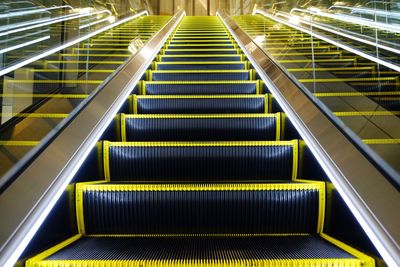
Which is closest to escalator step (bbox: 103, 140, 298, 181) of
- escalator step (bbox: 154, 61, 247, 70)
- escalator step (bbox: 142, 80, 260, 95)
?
escalator step (bbox: 142, 80, 260, 95)

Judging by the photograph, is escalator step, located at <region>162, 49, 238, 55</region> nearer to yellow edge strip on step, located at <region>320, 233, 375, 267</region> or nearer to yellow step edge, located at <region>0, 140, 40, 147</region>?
yellow step edge, located at <region>0, 140, 40, 147</region>

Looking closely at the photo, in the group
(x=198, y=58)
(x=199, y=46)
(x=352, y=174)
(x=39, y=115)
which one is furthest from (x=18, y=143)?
(x=199, y=46)

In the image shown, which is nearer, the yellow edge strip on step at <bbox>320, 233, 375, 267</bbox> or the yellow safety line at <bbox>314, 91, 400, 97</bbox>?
the yellow edge strip on step at <bbox>320, 233, 375, 267</bbox>

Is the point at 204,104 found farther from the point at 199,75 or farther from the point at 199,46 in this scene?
the point at 199,46

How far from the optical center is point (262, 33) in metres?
5.73

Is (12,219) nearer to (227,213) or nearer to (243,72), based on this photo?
(227,213)

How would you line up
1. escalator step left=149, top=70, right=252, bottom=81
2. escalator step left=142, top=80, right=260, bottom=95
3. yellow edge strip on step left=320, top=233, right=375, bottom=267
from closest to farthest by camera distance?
yellow edge strip on step left=320, top=233, right=375, bottom=267 → escalator step left=142, top=80, right=260, bottom=95 → escalator step left=149, top=70, right=252, bottom=81

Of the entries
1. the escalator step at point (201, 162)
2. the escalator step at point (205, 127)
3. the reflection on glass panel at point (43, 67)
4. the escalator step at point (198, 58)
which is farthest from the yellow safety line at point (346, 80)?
the escalator step at point (198, 58)

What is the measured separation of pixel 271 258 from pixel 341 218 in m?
0.47

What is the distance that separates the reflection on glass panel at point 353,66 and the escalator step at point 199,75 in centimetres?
40

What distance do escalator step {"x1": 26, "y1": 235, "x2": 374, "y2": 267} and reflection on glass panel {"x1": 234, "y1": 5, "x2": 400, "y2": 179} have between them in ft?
1.44

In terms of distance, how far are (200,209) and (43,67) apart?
6.34 feet

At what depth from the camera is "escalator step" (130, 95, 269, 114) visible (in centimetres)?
313

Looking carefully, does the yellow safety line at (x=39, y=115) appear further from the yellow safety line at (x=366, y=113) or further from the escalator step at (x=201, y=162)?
the yellow safety line at (x=366, y=113)
